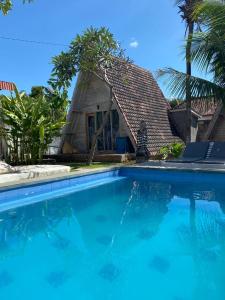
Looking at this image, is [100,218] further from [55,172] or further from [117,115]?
[117,115]

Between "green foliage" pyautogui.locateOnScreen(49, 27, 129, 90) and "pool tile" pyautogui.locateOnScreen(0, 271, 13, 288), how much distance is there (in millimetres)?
9231

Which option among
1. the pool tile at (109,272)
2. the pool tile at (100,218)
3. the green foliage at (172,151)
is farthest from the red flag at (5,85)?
the pool tile at (109,272)

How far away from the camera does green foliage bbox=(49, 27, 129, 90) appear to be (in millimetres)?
11820

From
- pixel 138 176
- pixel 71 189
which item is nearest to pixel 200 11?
pixel 138 176

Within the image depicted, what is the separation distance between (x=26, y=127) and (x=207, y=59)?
7069 millimetres

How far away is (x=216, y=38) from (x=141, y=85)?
28.0 ft

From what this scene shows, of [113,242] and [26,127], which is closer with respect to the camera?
[113,242]

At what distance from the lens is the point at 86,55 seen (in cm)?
1192

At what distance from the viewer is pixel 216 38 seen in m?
9.38

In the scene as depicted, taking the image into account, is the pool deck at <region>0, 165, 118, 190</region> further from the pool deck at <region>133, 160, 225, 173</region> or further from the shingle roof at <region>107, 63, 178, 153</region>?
the shingle roof at <region>107, 63, 178, 153</region>

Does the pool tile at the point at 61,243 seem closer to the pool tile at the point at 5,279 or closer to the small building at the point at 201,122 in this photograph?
the pool tile at the point at 5,279

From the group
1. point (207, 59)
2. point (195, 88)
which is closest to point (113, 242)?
point (195, 88)

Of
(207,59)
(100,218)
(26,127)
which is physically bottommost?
(100,218)

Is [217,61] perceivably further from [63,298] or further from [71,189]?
[63,298]
